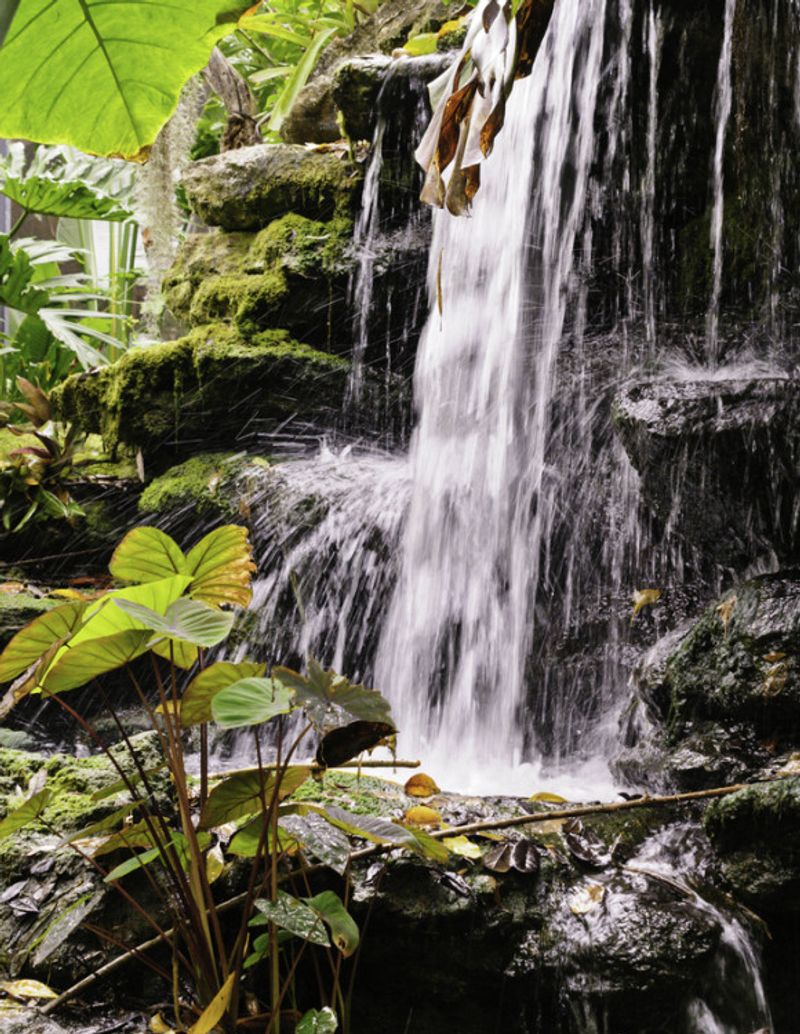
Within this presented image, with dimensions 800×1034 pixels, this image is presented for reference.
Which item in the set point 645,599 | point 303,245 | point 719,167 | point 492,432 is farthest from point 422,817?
point 303,245

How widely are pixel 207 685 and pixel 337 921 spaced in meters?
0.44

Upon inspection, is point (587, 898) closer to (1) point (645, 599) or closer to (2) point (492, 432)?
(1) point (645, 599)

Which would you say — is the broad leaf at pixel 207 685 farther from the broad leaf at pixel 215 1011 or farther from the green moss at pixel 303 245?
the green moss at pixel 303 245

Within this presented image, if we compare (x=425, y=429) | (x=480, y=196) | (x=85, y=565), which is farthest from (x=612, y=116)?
(x=85, y=565)

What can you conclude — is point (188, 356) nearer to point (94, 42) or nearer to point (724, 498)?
point (724, 498)

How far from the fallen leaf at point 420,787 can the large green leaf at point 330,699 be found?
1197 mm

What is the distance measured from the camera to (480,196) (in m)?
5.57

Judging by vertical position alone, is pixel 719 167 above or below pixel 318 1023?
above

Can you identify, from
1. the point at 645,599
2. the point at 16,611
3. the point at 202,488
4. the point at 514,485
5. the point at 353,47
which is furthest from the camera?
the point at 353,47

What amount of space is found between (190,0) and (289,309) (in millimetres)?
4329

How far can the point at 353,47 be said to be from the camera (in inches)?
287

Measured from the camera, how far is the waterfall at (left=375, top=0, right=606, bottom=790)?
4.02 m

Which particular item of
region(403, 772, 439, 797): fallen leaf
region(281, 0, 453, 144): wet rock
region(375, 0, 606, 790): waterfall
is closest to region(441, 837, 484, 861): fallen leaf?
region(403, 772, 439, 797): fallen leaf

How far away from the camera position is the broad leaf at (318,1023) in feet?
4.88
